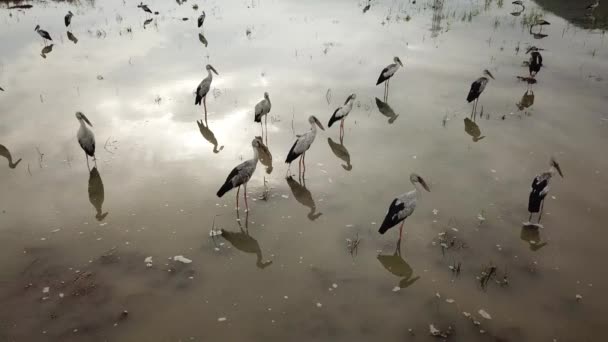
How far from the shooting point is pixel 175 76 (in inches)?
619

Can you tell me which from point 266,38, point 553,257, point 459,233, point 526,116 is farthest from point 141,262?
point 266,38

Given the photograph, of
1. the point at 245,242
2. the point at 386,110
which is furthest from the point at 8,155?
the point at 386,110

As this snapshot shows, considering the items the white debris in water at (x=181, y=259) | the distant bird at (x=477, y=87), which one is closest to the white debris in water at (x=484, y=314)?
the white debris in water at (x=181, y=259)

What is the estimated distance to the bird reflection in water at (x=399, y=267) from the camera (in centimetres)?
741

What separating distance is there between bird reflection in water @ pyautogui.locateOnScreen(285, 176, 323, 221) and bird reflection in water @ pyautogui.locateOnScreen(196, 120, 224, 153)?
235cm

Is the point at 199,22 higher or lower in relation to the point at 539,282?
higher

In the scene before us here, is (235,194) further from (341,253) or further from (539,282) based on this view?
(539,282)

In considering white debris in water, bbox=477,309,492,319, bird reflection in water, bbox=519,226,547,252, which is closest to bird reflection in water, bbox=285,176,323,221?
white debris in water, bbox=477,309,492,319

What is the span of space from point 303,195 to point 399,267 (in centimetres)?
279

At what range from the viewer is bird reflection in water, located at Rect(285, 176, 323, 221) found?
29.6ft

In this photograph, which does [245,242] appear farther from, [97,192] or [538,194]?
[538,194]

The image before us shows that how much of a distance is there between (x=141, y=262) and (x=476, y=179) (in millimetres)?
7087

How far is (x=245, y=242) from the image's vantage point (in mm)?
8289

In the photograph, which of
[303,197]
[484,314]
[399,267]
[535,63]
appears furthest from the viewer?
[535,63]
